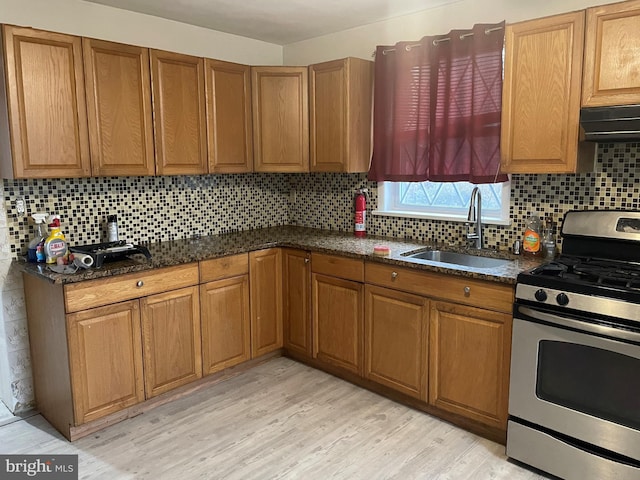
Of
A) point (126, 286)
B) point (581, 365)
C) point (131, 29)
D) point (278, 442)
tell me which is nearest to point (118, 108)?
point (131, 29)

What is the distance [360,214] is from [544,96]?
1.54m

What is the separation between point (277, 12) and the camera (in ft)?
10.4

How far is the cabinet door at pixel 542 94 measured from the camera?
7.59 feet

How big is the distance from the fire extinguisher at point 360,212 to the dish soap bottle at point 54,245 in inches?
77.1

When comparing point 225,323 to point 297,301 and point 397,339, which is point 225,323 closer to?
point 297,301

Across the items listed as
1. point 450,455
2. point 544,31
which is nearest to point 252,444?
point 450,455

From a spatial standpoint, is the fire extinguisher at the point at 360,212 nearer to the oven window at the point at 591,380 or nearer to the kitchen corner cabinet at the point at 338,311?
the kitchen corner cabinet at the point at 338,311

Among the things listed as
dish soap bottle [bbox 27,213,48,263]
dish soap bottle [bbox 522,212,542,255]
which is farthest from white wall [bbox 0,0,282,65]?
dish soap bottle [bbox 522,212,542,255]

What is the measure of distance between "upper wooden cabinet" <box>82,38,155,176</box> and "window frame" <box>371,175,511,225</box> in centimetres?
163

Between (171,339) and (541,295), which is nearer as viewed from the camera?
(541,295)

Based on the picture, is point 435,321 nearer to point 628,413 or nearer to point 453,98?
point 628,413

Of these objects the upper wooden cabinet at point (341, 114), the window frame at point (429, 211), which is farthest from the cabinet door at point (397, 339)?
the upper wooden cabinet at point (341, 114)

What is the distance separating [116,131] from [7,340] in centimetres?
137

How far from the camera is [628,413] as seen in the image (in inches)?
77.7
